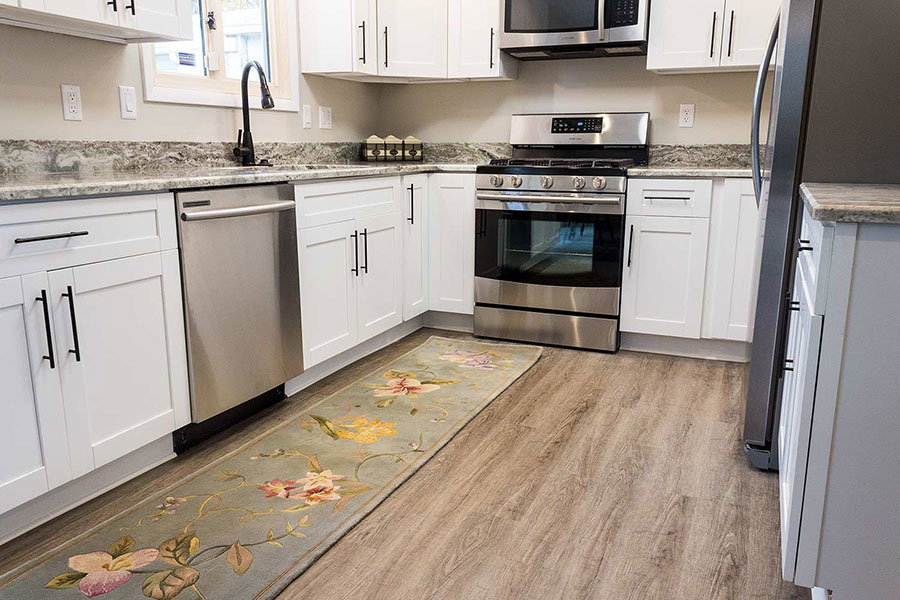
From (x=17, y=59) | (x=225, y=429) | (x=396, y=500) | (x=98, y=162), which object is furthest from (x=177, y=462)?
(x=17, y=59)

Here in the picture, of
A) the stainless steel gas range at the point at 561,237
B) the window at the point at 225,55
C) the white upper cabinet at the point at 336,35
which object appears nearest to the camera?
the window at the point at 225,55

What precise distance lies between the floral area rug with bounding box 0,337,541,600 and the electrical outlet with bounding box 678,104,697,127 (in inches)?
72.6

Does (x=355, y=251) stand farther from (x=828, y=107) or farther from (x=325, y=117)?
(x=828, y=107)

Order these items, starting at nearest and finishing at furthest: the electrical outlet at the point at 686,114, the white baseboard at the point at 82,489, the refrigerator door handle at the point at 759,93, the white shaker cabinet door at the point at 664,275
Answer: the white baseboard at the point at 82,489 < the refrigerator door handle at the point at 759,93 < the white shaker cabinet door at the point at 664,275 < the electrical outlet at the point at 686,114

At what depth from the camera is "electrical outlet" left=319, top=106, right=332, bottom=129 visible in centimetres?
385

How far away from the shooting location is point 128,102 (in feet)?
8.73

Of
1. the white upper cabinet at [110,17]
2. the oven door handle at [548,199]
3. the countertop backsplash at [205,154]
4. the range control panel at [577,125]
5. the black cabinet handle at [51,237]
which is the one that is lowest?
the oven door handle at [548,199]

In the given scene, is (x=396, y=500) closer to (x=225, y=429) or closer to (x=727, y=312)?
(x=225, y=429)

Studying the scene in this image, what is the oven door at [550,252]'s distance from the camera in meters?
3.44

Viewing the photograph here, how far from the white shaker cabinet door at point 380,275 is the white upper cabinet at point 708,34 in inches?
61.3

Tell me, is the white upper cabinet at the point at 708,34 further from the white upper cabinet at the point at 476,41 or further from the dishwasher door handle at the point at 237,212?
the dishwasher door handle at the point at 237,212

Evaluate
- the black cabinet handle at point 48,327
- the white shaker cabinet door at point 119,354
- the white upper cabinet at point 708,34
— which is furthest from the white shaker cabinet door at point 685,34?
Result: the black cabinet handle at point 48,327

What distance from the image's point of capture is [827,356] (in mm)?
1357

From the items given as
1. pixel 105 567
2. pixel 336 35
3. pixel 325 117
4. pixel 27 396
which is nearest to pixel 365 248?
pixel 325 117
